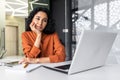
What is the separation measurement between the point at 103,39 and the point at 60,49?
2.39 ft

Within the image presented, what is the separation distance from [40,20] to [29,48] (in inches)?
11.3

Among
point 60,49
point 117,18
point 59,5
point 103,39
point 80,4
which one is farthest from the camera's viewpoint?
point 59,5

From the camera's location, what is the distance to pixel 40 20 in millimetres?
1869

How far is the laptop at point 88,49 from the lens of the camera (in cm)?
97

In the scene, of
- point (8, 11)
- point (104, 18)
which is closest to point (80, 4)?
point (104, 18)

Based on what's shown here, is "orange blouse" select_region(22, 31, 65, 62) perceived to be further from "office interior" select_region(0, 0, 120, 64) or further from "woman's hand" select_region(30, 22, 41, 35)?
"office interior" select_region(0, 0, 120, 64)

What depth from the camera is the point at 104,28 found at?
397cm

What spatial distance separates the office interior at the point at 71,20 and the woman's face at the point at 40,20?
151 cm

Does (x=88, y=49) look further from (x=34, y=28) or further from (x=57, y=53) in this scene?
(x=34, y=28)

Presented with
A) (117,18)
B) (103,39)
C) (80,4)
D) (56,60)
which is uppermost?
(80,4)

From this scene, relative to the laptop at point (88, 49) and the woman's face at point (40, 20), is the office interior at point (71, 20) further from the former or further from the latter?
the laptop at point (88, 49)

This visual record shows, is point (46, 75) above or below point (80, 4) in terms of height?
below

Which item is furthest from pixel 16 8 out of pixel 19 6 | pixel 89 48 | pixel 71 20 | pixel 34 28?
pixel 89 48

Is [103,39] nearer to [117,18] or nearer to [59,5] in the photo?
[117,18]
